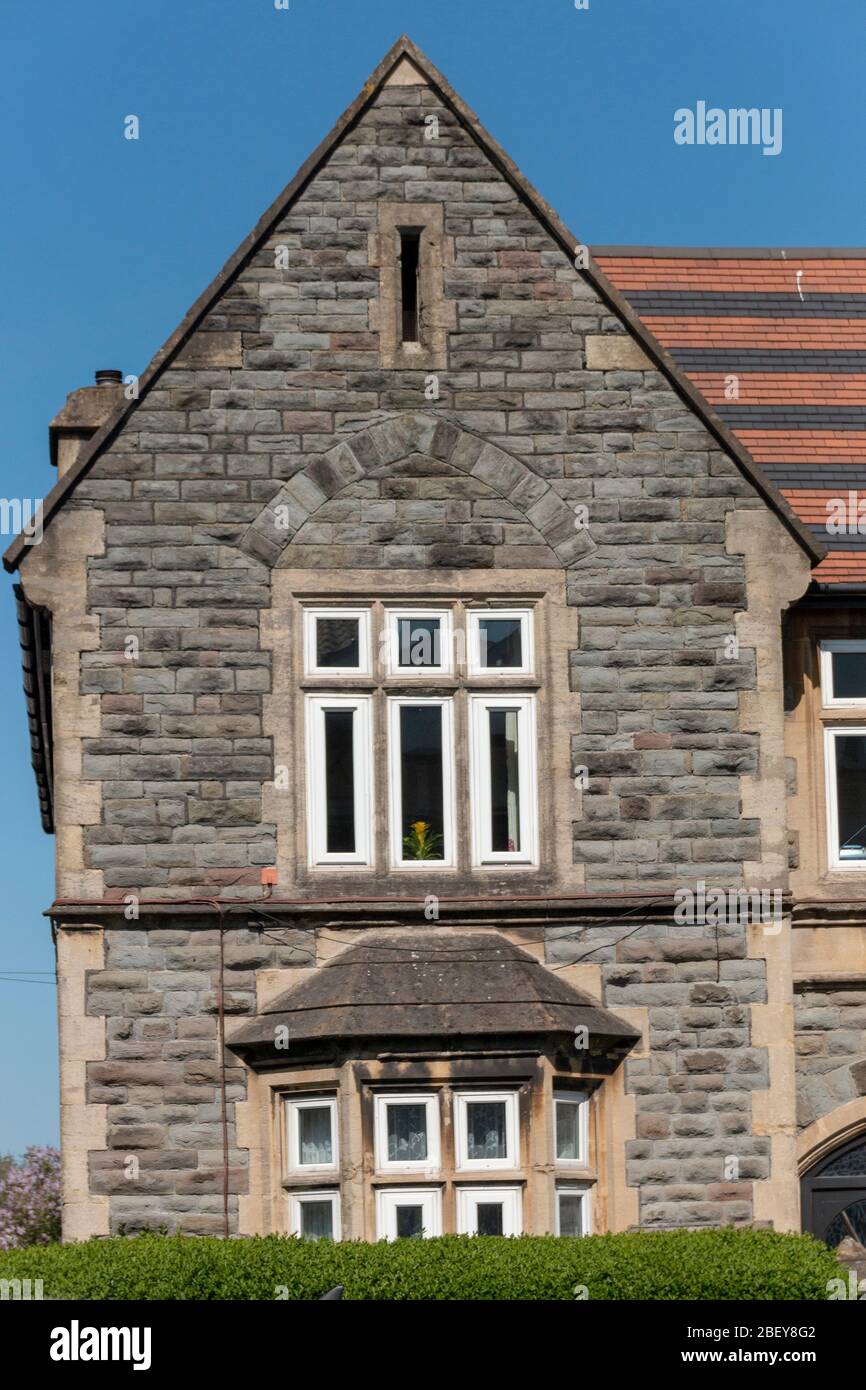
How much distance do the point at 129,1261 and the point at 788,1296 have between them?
422 cm

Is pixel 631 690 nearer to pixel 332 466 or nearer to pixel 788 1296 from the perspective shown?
pixel 332 466

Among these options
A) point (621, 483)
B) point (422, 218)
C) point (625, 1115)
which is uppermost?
point (422, 218)

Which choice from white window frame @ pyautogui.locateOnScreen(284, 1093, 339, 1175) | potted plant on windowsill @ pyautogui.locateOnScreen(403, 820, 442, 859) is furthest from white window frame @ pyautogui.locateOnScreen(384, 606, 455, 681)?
white window frame @ pyautogui.locateOnScreen(284, 1093, 339, 1175)

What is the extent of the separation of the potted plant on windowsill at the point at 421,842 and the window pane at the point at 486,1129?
75.8 inches

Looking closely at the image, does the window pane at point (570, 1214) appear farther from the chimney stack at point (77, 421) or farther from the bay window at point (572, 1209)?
the chimney stack at point (77, 421)

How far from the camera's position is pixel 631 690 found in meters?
19.1

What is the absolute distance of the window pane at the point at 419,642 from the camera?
19125mm

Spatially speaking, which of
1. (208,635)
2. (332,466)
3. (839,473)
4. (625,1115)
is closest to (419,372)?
(332,466)

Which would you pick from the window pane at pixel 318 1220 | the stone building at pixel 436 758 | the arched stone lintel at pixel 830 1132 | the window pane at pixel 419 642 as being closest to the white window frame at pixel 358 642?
the stone building at pixel 436 758

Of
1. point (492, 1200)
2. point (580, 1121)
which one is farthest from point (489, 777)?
point (492, 1200)

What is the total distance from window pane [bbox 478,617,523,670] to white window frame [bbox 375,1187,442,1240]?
3.93 metres

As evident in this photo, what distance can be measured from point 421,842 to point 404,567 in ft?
6.68

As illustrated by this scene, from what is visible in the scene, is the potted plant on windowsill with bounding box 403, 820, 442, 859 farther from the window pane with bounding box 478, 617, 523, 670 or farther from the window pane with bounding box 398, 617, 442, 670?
the window pane with bounding box 478, 617, 523, 670

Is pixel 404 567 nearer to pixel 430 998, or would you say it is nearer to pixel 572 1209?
pixel 430 998
